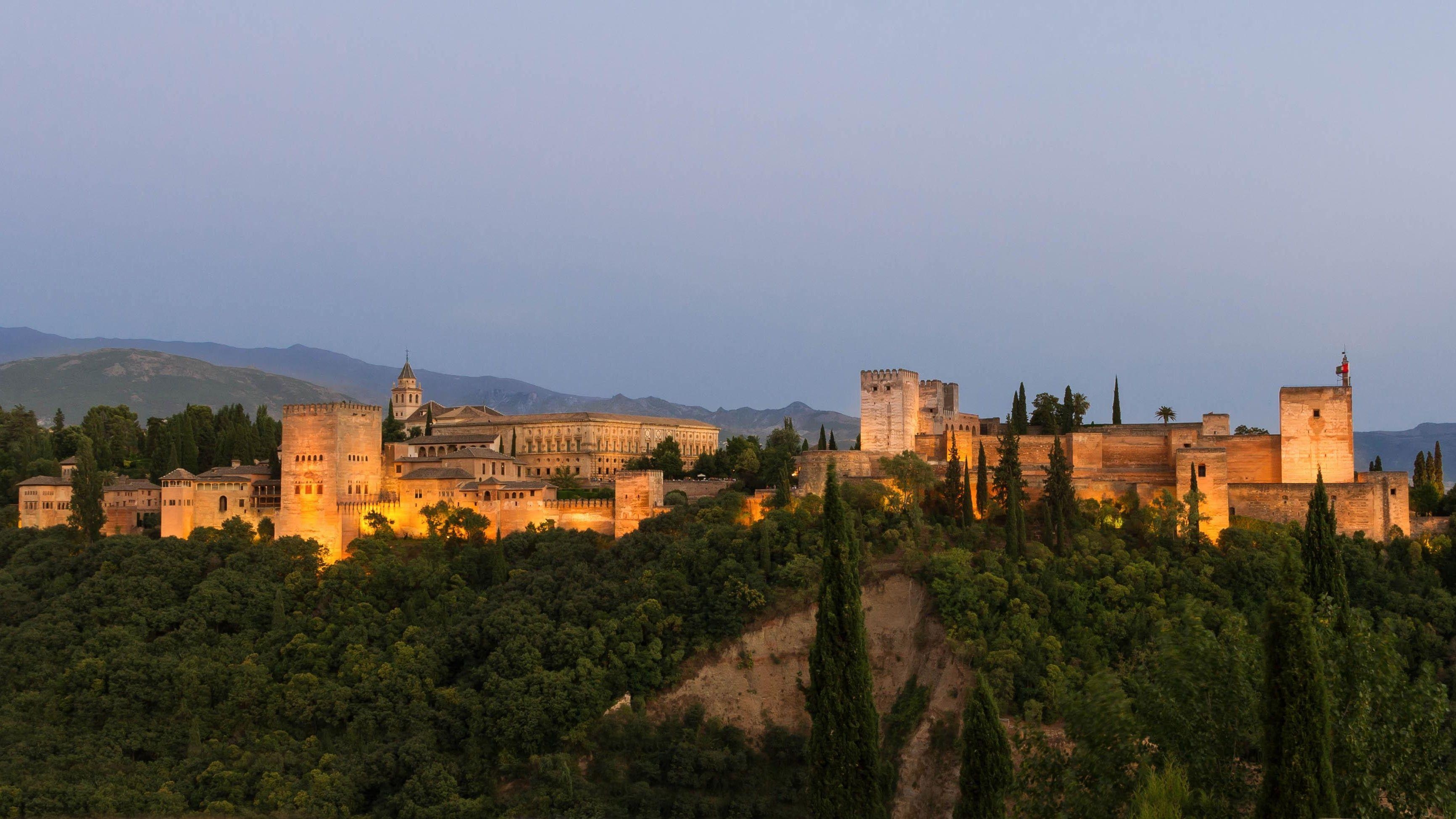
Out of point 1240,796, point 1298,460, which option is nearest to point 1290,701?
point 1240,796

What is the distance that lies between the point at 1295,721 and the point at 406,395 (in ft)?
274

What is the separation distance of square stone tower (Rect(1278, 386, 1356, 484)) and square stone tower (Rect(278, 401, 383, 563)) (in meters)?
33.9

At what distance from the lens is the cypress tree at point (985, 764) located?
75.9ft

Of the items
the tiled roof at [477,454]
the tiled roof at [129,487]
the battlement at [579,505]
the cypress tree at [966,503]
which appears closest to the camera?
the cypress tree at [966,503]

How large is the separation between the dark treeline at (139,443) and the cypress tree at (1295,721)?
4379 cm

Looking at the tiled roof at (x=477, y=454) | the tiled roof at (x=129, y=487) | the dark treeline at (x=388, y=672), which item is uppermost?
the tiled roof at (x=477, y=454)

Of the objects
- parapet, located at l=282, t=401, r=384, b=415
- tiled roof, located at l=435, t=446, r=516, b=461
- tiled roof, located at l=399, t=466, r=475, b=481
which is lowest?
tiled roof, located at l=399, t=466, r=475, b=481

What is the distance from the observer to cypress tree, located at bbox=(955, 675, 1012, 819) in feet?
75.9

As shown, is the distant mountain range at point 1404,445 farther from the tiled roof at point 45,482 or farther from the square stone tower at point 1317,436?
the tiled roof at point 45,482

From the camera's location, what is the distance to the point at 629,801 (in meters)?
32.5

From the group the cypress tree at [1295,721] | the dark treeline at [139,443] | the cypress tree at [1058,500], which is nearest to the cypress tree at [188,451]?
the dark treeline at [139,443]

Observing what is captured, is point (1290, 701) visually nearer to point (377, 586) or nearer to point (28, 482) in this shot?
point (377, 586)

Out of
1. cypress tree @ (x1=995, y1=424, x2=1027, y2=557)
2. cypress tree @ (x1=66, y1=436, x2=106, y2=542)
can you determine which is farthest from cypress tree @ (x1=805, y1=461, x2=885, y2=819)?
cypress tree @ (x1=66, y1=436, x2=106, y2=542)

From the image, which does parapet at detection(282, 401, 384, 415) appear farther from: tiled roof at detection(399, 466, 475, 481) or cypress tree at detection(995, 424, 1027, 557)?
cypress tree at detection(995, 424, 1027, 557)
